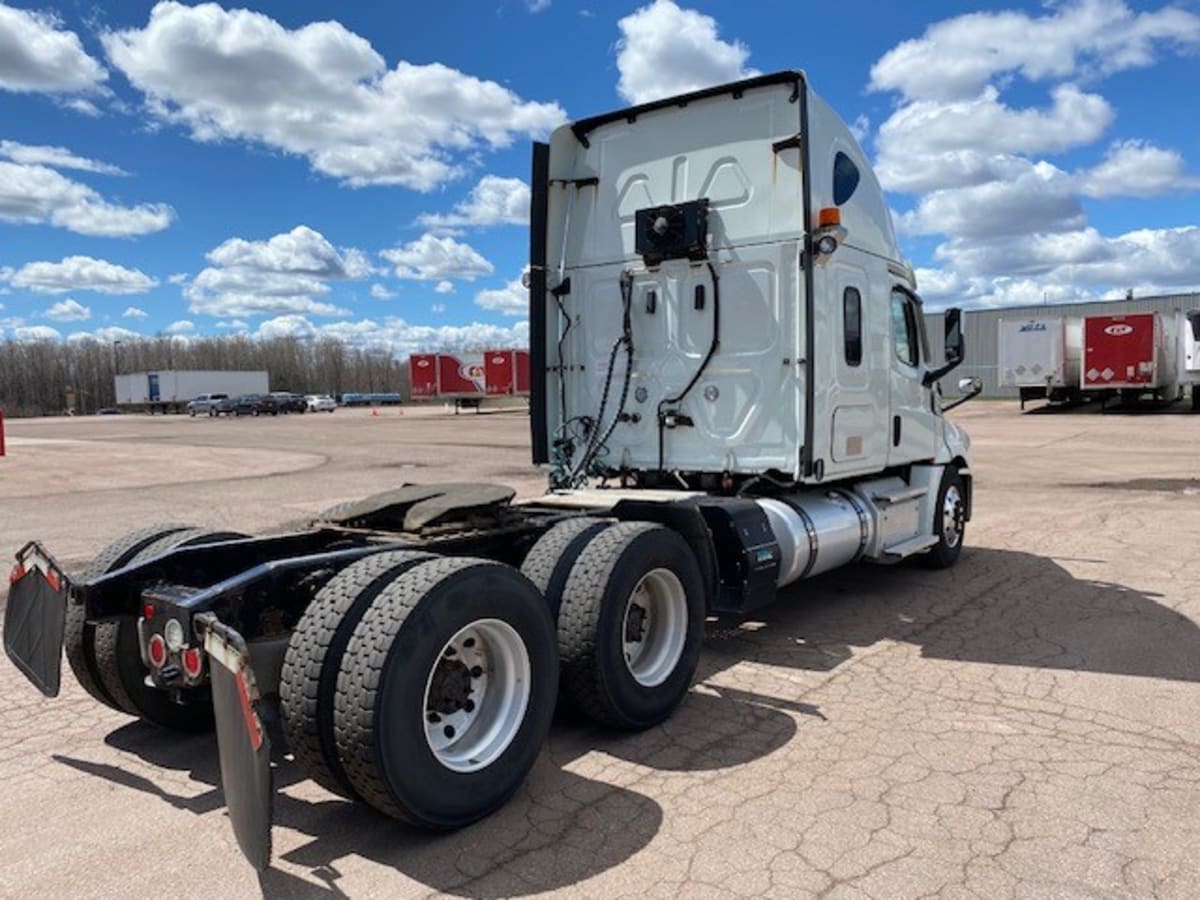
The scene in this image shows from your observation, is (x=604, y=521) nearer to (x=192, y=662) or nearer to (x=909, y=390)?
(x=192, y=662)

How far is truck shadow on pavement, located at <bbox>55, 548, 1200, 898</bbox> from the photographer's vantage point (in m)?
3.29

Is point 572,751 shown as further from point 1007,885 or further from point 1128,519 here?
point 1128,519

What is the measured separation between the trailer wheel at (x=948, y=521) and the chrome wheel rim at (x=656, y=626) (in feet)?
14.0

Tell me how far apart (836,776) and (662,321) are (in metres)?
3.66

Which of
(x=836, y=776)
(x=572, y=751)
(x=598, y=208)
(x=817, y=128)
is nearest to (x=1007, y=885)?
(x=836, y=776)

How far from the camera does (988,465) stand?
1805 cm

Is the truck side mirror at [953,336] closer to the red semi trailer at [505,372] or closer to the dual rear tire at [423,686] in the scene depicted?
the dual rear tire at [423,686]

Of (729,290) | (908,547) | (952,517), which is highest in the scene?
(729,290)

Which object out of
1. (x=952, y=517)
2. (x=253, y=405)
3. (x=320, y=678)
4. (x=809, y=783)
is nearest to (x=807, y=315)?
(x=809, y=783)

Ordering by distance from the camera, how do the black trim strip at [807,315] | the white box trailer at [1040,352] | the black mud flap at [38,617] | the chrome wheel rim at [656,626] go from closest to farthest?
the black mud flap at [38,617] < the chrome wheel rim at [656,626] < the black trim strip at [807,315] < the white box trailer at [1040,352]

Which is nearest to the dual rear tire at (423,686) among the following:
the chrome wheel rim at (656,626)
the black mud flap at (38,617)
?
the chrome wheel rim at (656,626)

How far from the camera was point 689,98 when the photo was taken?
644 centimetres

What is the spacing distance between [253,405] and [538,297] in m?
63.5

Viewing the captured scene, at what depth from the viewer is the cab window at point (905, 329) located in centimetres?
742
